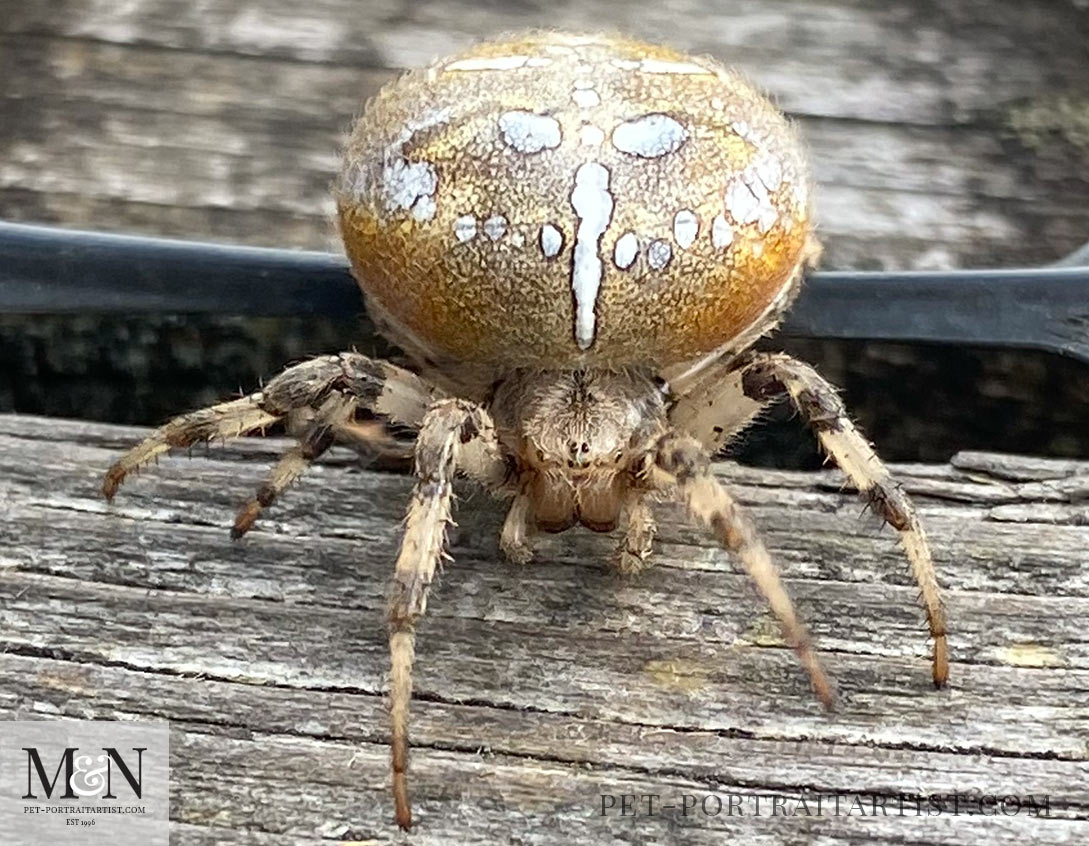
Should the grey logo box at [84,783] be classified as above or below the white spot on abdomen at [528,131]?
below

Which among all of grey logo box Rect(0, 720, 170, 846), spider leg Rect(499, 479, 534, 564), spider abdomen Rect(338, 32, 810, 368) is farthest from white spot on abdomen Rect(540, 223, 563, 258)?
grey logo box Rect(0, 720, 170, 846)

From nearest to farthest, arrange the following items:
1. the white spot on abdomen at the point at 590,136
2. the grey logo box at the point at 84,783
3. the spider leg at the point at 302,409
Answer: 1. the grey logo box at the point at 84,783
2. the white spot on abdomen at the point at 590,136
3. the spider leg at the point at 302,409

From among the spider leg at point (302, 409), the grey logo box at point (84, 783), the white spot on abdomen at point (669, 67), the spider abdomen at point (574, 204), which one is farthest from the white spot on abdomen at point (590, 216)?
the grey logo box at point (84, 783)

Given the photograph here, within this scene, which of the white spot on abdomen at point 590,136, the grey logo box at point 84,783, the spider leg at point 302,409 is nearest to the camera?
the grey logo box at point 84,783

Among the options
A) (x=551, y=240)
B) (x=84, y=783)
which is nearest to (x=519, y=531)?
(x=551, y=240)

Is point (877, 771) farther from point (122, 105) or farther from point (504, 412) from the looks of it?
point (122, 105)

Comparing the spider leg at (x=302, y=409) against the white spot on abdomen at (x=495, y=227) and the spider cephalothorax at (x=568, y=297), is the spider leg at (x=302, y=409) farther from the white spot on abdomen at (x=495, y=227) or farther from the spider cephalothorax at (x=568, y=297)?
the white spot on abdomen at (x=495, y=227)

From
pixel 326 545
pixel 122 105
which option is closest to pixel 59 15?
pixel 122 105

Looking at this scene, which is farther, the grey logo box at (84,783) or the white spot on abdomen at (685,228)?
the white spot on abdomen at (685,228)
